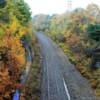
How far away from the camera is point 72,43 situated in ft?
237

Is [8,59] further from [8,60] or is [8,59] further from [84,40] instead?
[84,40]

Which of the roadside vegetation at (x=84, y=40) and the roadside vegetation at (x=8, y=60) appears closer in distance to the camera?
the roadside vegetation at (x=8, y=60)

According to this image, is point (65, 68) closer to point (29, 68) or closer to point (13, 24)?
point (29, 68)

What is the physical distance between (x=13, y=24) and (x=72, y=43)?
27476mm

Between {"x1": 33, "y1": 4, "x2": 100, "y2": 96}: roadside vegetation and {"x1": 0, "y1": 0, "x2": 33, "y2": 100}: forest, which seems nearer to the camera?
{"x1": 0, "y1": 0, "x2": 33, "y2": 100}: forest

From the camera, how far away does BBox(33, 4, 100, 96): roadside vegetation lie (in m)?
47.1

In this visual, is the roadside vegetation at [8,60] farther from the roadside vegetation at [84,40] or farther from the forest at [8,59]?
the roadside vegetation at [84,40]

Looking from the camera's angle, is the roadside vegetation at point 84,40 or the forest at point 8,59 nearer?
the forest at point 8,59

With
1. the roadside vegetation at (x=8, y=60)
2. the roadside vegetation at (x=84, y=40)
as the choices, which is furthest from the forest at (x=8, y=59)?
the roadside vegetation at (x=84, y=40)

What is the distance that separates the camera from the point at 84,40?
62.1 m

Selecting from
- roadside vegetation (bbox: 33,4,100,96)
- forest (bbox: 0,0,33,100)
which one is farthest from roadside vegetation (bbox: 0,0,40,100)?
roadside vegetation (bbox: 33,4,100,96)

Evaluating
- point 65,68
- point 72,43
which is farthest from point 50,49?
point 65,68

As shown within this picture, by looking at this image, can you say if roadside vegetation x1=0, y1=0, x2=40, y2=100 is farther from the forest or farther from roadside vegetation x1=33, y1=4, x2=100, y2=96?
roadside vegetation x1=33, y1=4, x2=100, y2=96

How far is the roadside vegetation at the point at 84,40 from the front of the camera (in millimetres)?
47138
